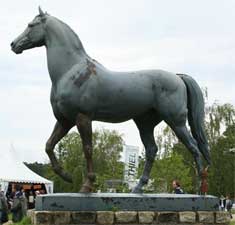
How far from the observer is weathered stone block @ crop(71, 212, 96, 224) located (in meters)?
7.89

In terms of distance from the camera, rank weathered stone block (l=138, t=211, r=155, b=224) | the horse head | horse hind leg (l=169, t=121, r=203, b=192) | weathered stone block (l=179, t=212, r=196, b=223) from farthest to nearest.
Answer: horse hind leg (l=169, t=121, r=203, b=192)
the horse head
weathered stone block (l=179, t=212, r=196, b=223)
weathered stone block (l=138, t=211, r=155, b=224)

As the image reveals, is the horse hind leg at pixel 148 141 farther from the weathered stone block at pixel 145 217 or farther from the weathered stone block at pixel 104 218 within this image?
the weathered stone block at pixel 104 218

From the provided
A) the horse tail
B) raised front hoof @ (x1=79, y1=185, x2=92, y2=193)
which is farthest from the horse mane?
raised front hoof @ (x1=79, y1=185, x2=92, y2=193)

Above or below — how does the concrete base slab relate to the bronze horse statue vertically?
below

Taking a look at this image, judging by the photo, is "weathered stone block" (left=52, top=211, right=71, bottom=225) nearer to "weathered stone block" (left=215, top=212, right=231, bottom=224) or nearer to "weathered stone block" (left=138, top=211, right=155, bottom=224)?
"weathered stone block" (left=138, top=211, right=155, bottom=224)

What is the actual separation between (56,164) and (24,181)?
65.9 feet

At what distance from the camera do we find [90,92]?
8.20m

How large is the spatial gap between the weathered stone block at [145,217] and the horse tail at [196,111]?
1519 mm

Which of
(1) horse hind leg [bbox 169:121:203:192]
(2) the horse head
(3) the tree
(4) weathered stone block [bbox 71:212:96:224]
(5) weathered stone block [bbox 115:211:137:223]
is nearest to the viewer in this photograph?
A: (4) weathered stone block [bbox 71:212:96:224]

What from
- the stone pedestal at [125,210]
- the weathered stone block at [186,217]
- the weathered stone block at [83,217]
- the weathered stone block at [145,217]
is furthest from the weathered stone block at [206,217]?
the weathered stone block at [83,217]

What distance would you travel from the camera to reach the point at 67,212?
7875 millimetres

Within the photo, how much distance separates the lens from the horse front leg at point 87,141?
26.9 ft

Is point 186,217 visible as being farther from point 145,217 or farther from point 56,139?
point 56,139

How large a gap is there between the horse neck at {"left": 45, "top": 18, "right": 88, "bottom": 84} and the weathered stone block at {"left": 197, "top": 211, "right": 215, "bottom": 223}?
2879mm
